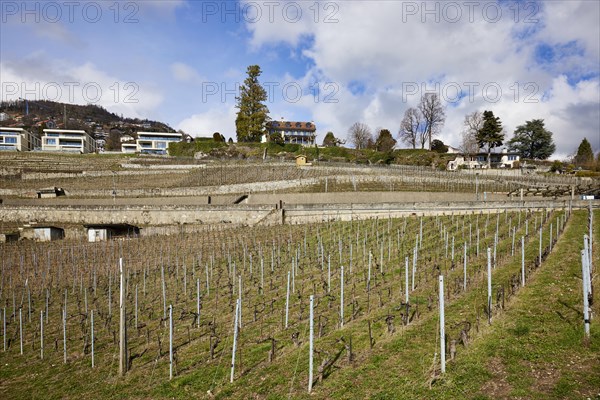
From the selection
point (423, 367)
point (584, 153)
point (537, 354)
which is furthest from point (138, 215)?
point (584, 153)

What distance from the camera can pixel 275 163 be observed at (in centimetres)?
6378

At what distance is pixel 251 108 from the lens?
77125 millimetres

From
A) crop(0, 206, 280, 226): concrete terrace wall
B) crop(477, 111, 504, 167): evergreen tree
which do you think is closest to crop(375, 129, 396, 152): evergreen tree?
crop(477, 111, 504, 167): evergreen tree

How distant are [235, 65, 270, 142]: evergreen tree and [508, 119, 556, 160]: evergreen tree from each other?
165ft

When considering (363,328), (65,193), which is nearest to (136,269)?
(363,328)

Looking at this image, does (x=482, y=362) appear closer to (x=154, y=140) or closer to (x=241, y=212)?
(x=241, y=212)

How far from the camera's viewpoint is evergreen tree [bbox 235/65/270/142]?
76.2m

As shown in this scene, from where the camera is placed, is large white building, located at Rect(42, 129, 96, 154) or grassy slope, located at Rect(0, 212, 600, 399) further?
large white building, located at Rect(42, 129, 96, 154)

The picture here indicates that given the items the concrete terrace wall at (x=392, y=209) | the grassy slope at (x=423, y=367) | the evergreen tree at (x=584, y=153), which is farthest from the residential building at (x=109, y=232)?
the evergreen tree at (x=584, y=153)

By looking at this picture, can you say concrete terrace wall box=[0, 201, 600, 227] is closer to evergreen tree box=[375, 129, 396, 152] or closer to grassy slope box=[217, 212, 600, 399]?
grassy slope box=[217, 212, 600, 399]

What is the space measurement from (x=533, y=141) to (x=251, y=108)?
183 feet

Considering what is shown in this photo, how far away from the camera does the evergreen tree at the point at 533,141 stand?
2953 inches

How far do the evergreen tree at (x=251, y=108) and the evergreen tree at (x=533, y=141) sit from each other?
165 feet

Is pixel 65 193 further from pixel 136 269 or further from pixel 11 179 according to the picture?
pixel 136 269
